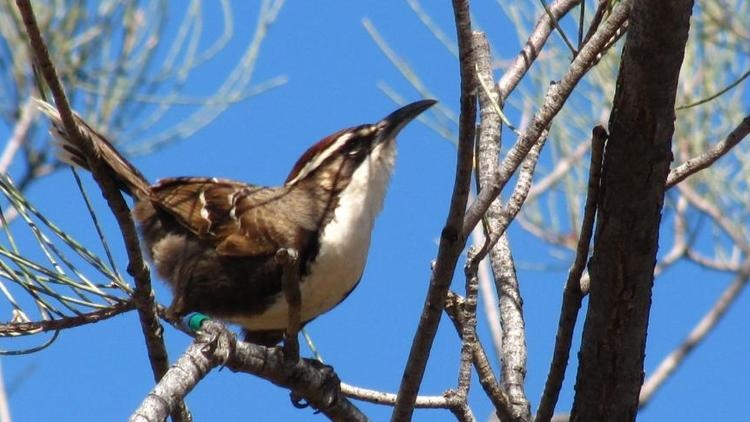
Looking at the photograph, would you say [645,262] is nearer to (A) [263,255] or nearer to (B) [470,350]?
(B) [470,350]

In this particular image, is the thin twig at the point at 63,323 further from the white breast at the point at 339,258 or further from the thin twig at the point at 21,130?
the thin twig at the point at 21,130

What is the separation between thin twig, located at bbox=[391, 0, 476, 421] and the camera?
1931 mm

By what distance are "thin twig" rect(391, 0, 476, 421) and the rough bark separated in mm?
318

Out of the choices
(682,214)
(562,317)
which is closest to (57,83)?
(562,317)

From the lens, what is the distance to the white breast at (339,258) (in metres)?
3.60

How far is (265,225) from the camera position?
3.74 m

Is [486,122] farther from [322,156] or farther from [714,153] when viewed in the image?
[322,156]

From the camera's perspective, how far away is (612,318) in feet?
7.63

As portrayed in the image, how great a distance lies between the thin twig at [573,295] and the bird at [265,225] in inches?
49.7

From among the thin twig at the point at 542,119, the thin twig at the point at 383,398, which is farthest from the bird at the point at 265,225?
the thin twig at the point at 542,119

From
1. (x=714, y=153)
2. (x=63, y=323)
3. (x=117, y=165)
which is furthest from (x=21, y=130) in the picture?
(x=714, y=153)

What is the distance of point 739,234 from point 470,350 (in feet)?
13.1

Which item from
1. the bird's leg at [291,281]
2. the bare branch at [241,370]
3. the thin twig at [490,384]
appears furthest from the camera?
the thin twig at [490,384]

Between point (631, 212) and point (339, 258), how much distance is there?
60.2 inches
